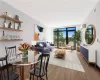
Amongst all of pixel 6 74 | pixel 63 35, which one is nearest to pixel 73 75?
pixel 6 74

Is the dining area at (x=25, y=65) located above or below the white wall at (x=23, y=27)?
below

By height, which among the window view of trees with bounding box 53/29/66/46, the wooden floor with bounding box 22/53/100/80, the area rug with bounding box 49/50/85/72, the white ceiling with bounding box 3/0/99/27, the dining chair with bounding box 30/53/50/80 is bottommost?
the wooden floor with bounding box 22/53/100/80

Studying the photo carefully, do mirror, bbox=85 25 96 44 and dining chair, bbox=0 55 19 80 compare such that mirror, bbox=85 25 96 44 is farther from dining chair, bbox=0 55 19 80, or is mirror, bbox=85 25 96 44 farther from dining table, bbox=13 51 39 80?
dining chair, bbox=0 55 19 80

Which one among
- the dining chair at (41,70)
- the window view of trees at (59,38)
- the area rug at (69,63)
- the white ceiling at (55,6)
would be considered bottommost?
the area rug at (69,63)

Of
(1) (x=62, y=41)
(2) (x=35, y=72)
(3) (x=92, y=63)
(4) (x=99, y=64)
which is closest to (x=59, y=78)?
(2) (x=35, y=72)

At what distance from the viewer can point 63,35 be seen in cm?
940

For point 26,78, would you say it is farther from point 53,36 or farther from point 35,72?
point 53,36

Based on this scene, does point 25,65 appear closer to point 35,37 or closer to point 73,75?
point 73,75

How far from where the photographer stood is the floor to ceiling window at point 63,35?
9.05m

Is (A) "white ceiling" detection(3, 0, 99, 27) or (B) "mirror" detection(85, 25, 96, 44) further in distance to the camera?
(B) "mirror" detection(85, 25, 96, 44)

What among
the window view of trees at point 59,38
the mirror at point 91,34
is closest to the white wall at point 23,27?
the mirror at point 91,34

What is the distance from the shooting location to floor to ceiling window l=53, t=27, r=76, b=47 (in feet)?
29.7

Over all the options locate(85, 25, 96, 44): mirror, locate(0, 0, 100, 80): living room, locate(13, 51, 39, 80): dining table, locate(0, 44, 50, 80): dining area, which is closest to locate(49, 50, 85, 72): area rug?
locate(0, 0, 100, 80): living room

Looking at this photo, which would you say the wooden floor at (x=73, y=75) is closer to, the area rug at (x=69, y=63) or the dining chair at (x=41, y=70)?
the area rug at (x=69, y=63)
